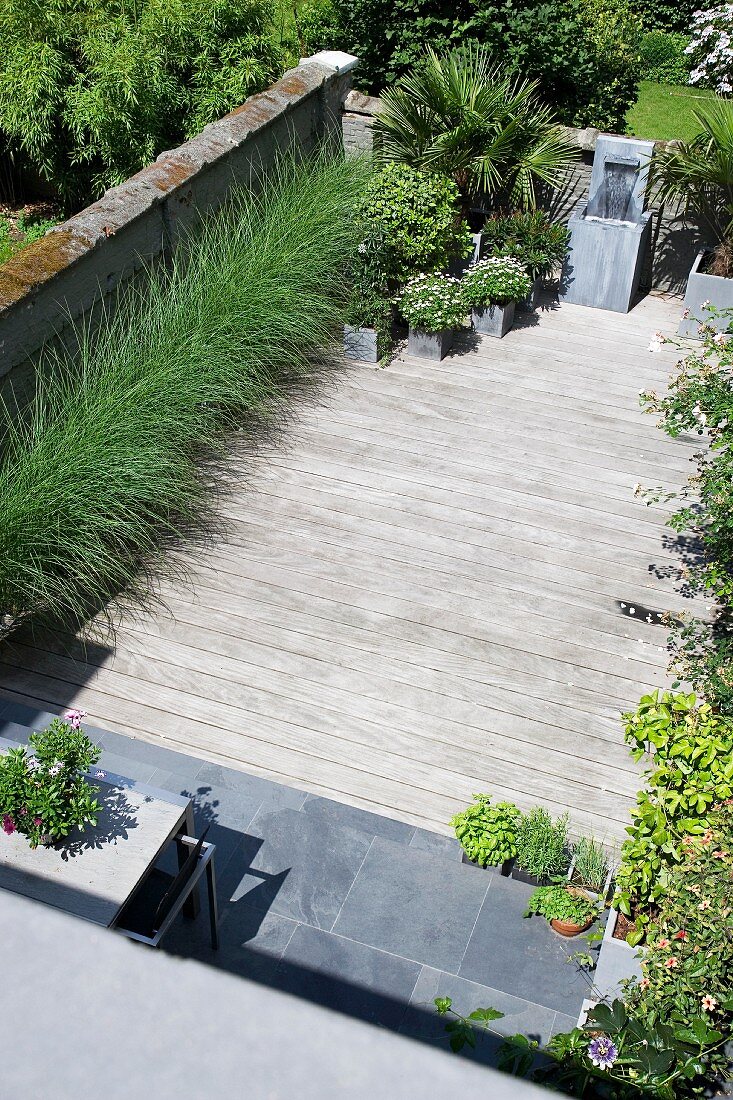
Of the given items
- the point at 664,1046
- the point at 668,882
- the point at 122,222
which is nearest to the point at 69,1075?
the point at 664,1046

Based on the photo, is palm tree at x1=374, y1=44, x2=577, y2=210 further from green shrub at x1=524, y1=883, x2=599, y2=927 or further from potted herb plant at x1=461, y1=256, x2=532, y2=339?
green shrub at x1=524, y1=883, x2=599, y2=927

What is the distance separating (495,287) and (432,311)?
54 cm

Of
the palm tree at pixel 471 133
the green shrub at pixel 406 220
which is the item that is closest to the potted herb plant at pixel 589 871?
the green shrub at pixel 406 220

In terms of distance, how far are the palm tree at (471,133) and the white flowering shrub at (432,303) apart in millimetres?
973

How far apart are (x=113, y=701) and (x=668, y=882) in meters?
2.27

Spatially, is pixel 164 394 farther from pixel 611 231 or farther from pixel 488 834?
pixel 611 231

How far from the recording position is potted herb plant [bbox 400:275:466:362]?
6.27 m

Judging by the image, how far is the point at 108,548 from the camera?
4.80 meters

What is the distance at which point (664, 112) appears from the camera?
13.4m

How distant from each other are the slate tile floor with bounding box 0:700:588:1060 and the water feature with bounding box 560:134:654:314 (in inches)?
177

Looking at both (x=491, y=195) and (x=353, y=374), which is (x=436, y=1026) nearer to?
(x=353, y=374)

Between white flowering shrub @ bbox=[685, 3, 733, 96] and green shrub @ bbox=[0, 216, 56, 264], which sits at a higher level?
white flowering shrub @ bbox=[685, 3, 733, 96]

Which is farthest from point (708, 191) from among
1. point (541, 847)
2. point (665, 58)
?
point (665, 58)

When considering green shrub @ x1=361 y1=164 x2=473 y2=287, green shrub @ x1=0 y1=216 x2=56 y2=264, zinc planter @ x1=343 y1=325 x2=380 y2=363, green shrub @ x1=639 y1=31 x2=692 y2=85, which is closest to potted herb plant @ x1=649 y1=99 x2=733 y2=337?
green shrub @ x1=361 y1=164 x2=473 y2=287
